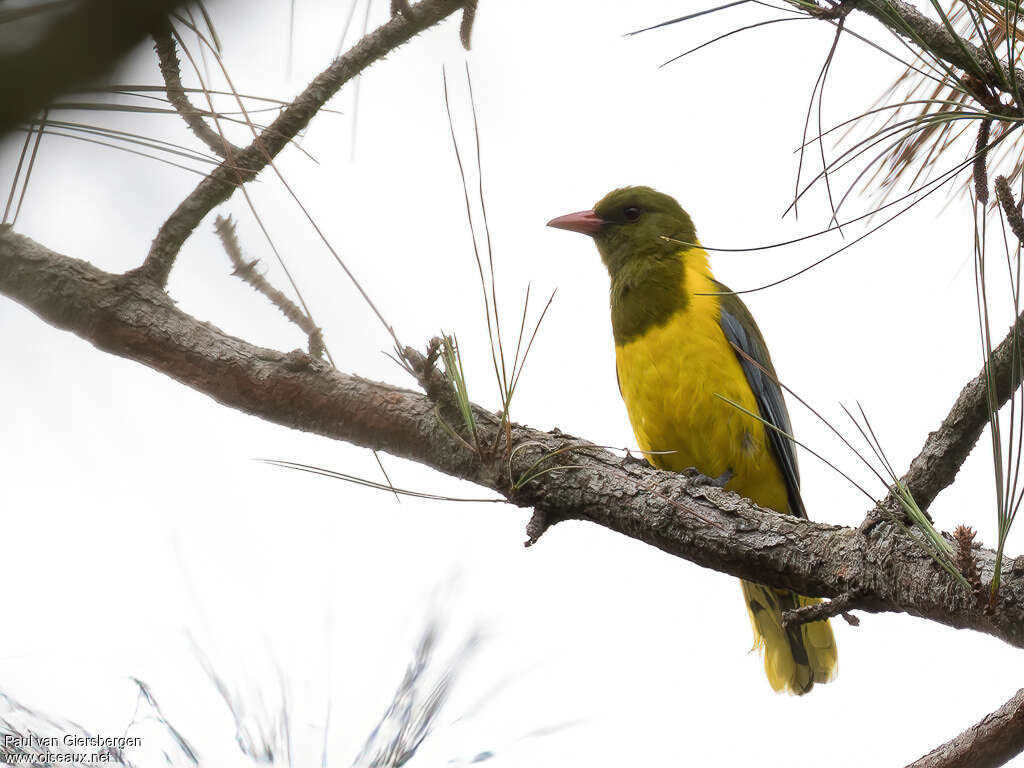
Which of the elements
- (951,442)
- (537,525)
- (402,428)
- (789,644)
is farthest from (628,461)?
(789,644)

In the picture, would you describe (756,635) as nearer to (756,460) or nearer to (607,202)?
(756,460)

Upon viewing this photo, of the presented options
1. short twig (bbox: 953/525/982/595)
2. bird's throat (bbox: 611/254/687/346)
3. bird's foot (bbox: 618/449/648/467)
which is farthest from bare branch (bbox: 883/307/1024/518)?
bird's throat (bbox: 611/254/687/346)

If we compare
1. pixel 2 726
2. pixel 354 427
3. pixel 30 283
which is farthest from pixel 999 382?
pixel 30 283

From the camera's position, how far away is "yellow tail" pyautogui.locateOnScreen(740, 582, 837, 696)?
119 inches

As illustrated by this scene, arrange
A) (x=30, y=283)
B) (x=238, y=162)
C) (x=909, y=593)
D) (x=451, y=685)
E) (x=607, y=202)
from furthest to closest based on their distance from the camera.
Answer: (x=607, y=202) < (x=30, y=283) < (x=238, y=162) < (x=451, y=685) < (x=909, y=593)

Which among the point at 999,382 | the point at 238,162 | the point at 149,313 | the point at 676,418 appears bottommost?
the point at 999,382

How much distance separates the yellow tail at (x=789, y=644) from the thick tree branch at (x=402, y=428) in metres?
1.13

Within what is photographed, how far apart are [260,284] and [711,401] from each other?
5.27 ft

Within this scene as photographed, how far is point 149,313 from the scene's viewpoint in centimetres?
222

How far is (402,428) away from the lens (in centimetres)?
220

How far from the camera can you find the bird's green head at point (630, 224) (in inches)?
142

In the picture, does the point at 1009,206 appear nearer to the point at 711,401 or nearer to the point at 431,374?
the point at 431,374

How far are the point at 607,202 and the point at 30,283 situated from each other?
2281 mm

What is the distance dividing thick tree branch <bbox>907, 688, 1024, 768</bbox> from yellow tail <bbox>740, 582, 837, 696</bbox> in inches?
59.1
